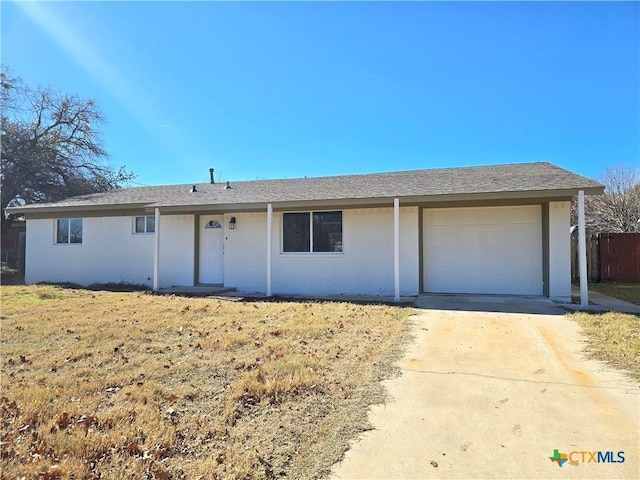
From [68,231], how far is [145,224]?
3.23 metres

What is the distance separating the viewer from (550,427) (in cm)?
297

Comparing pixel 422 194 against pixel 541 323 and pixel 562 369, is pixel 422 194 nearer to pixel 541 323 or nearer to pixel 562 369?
pixel 541 323

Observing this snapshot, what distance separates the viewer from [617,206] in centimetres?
1900

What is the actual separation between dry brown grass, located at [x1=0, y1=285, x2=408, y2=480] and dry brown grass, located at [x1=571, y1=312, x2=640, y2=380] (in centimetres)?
255

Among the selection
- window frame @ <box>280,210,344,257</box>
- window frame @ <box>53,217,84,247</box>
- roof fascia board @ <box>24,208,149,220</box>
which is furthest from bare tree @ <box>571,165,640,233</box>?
window frame @ <box>53,217,84,247</box>

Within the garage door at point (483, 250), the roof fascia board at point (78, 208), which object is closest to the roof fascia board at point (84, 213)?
the roof fascia board at point (78, 208)

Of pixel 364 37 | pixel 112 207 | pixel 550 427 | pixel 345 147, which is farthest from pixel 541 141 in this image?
pixel 112 207

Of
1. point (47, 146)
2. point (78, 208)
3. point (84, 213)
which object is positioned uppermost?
point (47, 146)

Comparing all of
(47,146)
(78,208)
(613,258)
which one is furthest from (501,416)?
(47,146)

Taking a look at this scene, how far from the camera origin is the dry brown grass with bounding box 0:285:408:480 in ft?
8.37

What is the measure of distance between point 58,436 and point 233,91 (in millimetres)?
11564

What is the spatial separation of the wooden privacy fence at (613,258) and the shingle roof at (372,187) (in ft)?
14.4

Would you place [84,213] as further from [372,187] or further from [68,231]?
[372,187]

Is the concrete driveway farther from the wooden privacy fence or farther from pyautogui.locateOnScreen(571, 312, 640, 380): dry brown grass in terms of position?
the wooden privacy fence
